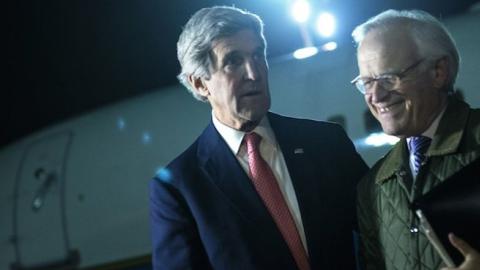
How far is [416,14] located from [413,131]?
299mm

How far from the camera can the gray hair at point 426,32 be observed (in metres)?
1.58

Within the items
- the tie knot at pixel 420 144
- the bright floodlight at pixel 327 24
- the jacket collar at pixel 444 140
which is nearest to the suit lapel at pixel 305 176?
the jacket collar at pixel 444 140

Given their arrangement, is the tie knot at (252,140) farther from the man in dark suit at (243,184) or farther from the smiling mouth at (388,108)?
the smiling mouth at (388,108)

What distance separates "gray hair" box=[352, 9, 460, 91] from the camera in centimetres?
158

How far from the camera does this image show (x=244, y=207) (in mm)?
1839

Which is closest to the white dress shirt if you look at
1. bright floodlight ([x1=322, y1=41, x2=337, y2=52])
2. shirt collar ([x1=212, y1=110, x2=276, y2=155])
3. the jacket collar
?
shirt collar ([x1=212, y1=110, x2=276, y2=155])

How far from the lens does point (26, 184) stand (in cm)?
534

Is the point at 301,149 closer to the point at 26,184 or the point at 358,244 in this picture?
the point at 358,244

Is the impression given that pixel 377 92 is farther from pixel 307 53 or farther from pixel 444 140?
pixel 307 53

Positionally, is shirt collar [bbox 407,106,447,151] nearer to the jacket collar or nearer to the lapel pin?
the jacket collar

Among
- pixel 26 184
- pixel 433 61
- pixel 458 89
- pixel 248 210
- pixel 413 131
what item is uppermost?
pixel 433 61

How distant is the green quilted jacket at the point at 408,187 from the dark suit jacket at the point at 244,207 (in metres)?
0.16

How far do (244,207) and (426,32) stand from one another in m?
0.70

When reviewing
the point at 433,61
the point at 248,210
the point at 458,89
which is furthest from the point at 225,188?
the point at 458,89
